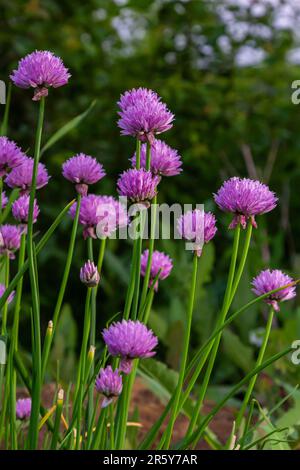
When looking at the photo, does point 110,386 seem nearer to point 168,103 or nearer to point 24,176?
point 24,176

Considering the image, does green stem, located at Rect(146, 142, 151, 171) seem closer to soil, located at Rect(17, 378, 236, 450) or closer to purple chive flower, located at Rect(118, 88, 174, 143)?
purple chive flower, located at Rect(118, 88, 174, 143)

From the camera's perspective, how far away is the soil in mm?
1794

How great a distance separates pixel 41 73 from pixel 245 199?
0.93ft

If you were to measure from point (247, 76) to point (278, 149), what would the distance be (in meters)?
0.37

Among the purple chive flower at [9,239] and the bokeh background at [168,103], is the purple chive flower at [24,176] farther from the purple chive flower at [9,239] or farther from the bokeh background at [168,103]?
the bokeh background at [168,103]

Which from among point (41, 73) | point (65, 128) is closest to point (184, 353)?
point (41, 73)

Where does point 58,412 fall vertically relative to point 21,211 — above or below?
below

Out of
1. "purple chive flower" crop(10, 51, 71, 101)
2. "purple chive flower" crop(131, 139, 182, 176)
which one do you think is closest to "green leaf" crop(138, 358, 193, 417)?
"purple chive flower" crop(131, 139, 182, 176)

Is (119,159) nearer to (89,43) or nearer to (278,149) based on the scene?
(89,43)

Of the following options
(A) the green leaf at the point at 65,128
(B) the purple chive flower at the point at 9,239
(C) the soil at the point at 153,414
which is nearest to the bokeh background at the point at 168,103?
(C) the soil at the point at 153,414

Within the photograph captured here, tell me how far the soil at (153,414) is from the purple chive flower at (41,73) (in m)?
1.05

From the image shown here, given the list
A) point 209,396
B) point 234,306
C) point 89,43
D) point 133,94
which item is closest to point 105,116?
point 89,43

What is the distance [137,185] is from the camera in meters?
0.86

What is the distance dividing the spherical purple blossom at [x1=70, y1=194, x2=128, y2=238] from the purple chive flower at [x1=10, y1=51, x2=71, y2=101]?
197 mm
